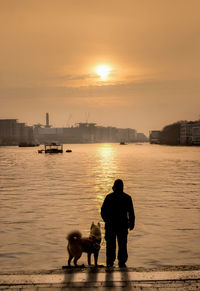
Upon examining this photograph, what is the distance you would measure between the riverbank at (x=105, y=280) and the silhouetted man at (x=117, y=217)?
1529mm

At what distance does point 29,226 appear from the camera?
824 inches

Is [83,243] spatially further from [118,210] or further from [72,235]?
[118,210]

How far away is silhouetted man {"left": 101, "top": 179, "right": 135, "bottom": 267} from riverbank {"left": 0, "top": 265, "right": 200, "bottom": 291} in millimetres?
1529

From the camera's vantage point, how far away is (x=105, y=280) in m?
8.92

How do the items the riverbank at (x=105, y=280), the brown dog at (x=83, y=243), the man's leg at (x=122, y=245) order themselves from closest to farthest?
1. the riverbank at (x=105, y=280)
2. the brown dog at (x=83, y=243)
3. the man's leg at (x=122, y=245)

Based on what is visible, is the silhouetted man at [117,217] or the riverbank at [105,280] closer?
the riverbank at [105,280]

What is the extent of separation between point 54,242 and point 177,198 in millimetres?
16628

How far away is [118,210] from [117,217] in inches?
7.7

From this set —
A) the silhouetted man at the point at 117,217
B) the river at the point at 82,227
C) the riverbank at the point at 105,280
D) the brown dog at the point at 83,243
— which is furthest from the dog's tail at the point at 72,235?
the river at the point at 82,227

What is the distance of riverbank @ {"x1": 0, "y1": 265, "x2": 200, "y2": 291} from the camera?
845 cm

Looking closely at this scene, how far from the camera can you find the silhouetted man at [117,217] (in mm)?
10992

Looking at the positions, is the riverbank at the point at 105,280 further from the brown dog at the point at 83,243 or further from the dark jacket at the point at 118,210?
the dark jacket at the point at 118,210

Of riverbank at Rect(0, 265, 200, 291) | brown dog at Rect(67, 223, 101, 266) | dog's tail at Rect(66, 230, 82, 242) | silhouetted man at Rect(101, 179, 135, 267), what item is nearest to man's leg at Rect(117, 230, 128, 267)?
silhouetted man at Rect(101, 179, 135, 267)

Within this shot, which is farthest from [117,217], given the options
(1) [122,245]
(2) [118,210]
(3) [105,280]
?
(3) [105,280]
